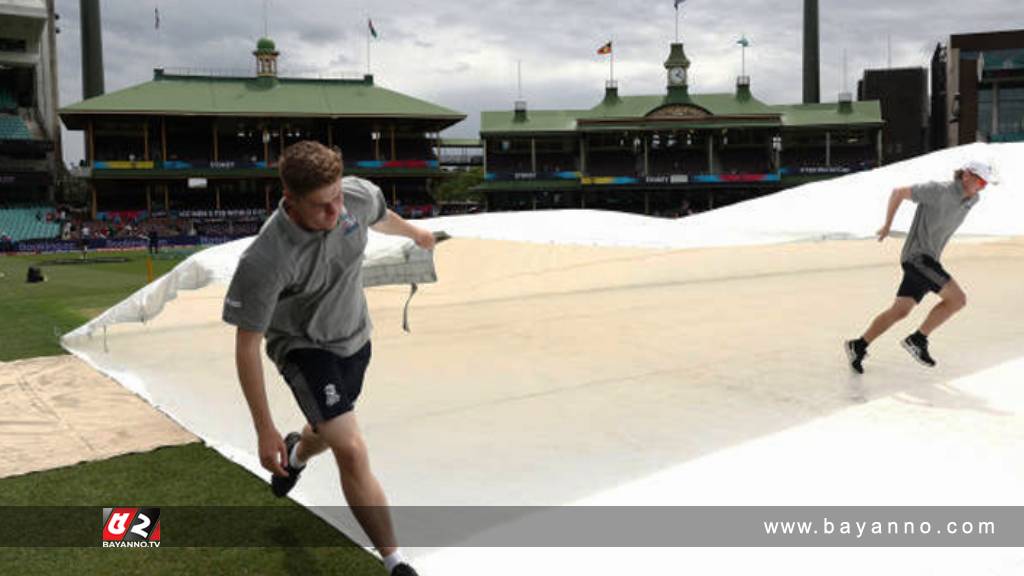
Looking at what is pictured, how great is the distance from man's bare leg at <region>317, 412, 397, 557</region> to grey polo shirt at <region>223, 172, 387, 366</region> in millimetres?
362

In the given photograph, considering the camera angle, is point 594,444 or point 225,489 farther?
point 594,444

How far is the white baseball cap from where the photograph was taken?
5984 mm

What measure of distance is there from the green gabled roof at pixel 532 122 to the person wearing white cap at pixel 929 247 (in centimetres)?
6029

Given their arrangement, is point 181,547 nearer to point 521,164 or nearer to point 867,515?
point 867,515

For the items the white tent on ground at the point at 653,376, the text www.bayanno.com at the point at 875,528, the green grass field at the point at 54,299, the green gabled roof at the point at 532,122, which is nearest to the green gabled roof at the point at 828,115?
the green gabled roof at the point at 532,122

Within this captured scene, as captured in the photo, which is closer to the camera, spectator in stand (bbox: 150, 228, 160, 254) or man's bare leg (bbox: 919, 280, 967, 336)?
man's bare leg (bbox: 919, 280, 967, 336)

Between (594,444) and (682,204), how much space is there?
197 ft

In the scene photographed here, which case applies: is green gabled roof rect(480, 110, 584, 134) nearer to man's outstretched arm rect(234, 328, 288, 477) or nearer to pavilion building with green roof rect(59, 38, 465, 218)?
pavilion building with green roof rect(59, 38, 465, 218)

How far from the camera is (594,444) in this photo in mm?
4969

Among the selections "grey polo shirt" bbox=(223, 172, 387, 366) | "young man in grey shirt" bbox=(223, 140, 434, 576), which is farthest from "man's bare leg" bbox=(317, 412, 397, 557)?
"grey polo shirt" bbox=(223, 172, 387, 366)

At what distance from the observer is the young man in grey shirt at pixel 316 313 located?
2924 mm

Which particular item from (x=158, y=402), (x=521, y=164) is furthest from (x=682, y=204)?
(x=158, y=402)

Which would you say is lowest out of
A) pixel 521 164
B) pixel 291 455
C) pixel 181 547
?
pixel 181 547

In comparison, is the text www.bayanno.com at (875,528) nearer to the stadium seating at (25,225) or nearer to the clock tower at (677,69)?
the stadium seating at (25,225)
